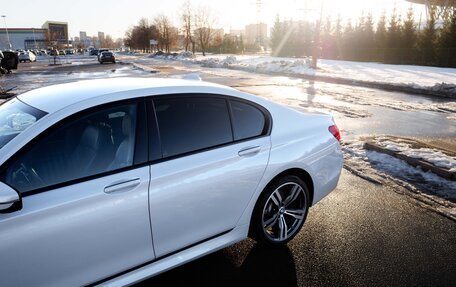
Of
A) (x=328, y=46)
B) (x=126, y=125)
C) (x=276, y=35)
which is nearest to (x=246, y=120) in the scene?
(x=126, y=125)

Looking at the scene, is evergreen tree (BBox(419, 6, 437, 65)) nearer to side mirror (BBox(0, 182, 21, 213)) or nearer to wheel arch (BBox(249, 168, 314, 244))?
wheel arch (BBox(249, 168, 314, 244))

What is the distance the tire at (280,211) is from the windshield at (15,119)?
1898mm

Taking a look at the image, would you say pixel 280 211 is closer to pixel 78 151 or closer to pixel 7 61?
pixel 78 151

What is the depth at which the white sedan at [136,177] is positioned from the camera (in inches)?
83.9

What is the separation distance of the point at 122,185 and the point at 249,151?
112 cm

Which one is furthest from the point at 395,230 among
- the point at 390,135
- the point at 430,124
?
the point at 430,124

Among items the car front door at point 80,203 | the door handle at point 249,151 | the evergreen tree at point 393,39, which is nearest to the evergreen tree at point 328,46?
the evergreen tree at point 393,39

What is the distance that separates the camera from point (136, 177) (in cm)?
243

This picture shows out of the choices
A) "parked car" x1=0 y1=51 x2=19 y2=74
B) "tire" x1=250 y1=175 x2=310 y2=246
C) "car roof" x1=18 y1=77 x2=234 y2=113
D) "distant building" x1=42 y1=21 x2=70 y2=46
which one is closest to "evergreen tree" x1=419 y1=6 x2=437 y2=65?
"tire" x1=250 y1=175 x2=310 y2=246

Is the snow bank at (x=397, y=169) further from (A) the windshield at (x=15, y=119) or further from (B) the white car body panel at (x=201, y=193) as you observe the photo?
(A) the windshield at (x=15, y=119)

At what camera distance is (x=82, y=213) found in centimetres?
222

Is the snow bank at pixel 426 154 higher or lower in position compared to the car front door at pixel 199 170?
lower

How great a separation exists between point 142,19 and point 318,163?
110m

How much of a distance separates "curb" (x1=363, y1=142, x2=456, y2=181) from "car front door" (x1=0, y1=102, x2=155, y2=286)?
442 cm
